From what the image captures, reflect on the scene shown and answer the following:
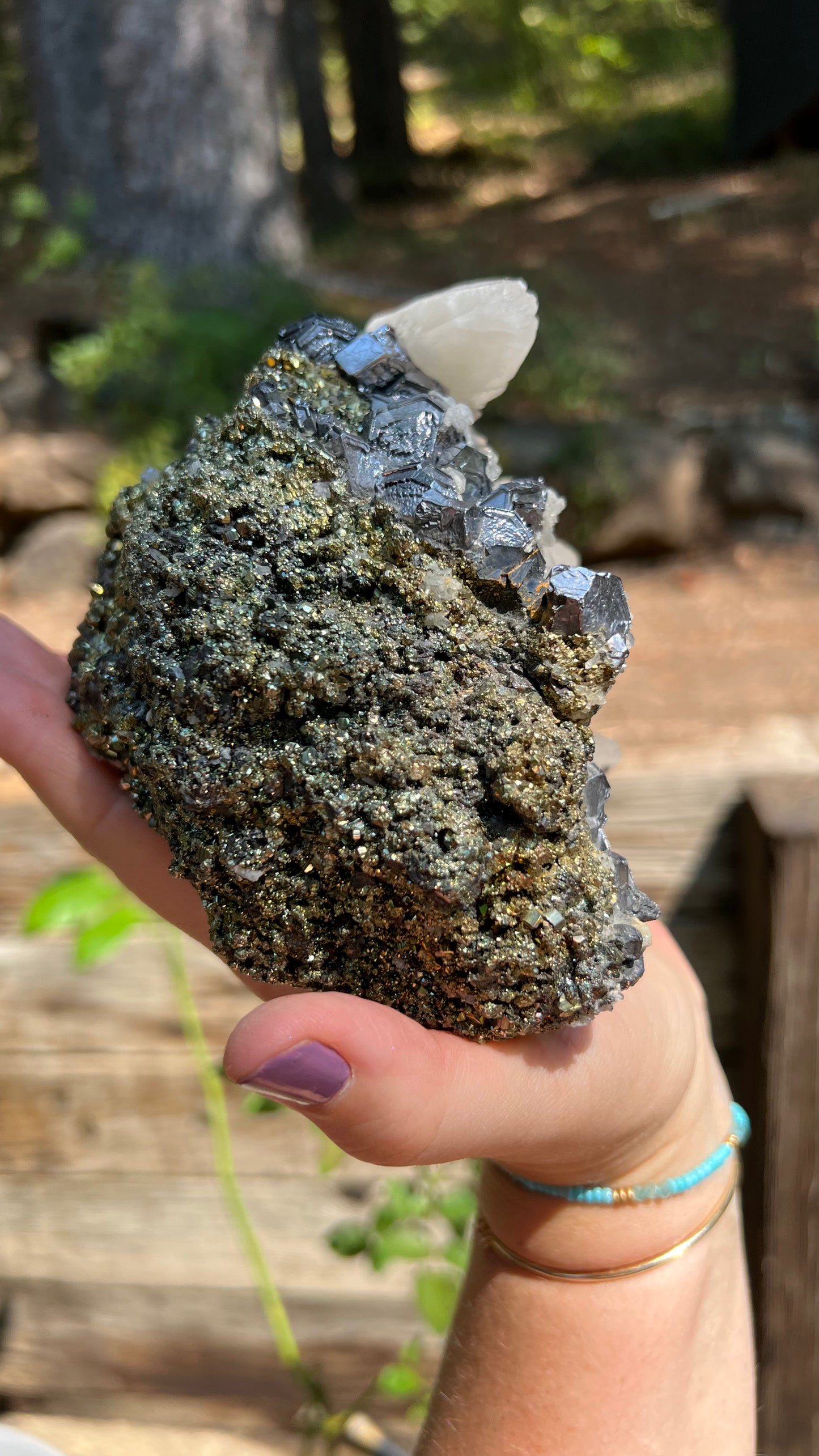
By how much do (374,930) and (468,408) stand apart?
69 cm

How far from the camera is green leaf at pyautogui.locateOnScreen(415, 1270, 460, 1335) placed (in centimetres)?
183

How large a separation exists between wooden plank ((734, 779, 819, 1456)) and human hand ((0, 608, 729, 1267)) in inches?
22.5

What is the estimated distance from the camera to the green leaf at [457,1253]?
1.97 metres

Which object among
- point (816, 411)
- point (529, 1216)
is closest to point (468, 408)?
point (529, 1216)

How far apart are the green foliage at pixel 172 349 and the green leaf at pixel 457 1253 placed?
15.0 ft

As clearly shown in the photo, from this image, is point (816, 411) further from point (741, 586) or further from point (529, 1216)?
point (529, 1216)

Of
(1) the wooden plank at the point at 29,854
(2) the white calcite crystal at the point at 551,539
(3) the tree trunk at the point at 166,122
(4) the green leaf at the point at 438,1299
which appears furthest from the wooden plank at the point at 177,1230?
(3) the tree trunk at the point at 166,122

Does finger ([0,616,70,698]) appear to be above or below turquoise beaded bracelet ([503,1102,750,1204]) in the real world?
above

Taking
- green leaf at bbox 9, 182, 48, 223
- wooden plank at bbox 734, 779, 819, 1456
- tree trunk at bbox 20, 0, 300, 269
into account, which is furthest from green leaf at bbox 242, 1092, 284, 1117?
green leaf at bbox 9, 182, 48, 223

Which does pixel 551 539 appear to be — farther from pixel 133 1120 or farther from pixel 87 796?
pixel 133 1120

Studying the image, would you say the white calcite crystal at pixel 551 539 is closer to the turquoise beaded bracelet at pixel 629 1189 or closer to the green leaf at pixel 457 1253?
the turquoise beaded bracelet at pixel 629 1189

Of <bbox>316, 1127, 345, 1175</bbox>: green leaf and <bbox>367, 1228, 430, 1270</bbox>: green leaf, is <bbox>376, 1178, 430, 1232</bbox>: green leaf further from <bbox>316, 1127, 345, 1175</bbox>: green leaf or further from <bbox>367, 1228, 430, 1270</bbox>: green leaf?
Answer: <bbox>316, 1127, 345, 1175</bbox>: green leaf

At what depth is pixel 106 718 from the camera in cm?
136

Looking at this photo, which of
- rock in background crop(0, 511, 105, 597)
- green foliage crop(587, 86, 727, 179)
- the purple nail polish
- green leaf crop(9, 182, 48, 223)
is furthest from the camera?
green foliage crop(587, 86, 727, 179)
